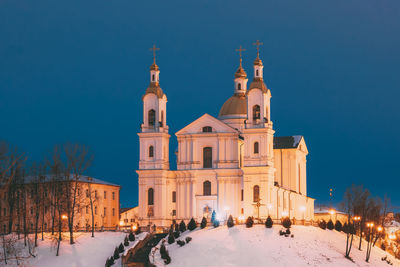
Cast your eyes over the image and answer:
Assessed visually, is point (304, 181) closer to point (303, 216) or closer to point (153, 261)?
point (303, 216)

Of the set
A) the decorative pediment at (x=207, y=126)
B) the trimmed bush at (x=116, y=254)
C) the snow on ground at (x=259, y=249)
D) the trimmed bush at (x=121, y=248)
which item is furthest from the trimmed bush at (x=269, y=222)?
the decorative pediment at (x=207, y=126)

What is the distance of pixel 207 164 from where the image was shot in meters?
92.3

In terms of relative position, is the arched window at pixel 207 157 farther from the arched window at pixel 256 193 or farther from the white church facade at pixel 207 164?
the arched window at pixel 256 193

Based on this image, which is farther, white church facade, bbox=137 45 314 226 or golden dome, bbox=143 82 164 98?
golden dome, bbox=143 82 164 98

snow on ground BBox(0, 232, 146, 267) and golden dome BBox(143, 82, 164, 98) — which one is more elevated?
golden dome BBox(143, 82, 164, 98)

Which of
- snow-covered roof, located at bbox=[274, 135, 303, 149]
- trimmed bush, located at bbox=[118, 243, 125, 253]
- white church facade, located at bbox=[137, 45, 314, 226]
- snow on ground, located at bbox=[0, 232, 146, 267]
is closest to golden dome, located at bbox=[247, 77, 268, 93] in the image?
white church facade, located at bbox=[137, 45, 314, 226]

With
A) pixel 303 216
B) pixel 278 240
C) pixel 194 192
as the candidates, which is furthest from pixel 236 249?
pixel 303 216

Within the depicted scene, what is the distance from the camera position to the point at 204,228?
258 ft

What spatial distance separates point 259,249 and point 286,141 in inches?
1365

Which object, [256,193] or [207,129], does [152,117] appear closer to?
[207,129]

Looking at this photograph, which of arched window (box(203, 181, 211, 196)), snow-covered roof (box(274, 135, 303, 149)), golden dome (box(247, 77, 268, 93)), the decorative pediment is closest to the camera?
golden dome (box(247, 77, 268, 93))

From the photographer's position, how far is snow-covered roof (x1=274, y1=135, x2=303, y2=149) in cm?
10194

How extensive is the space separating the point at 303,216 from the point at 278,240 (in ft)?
107

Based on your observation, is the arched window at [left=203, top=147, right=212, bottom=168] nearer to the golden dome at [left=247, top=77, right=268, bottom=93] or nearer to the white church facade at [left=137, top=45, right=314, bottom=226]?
the white church facade at [left=137, top=45, right=314, bottom=226]
